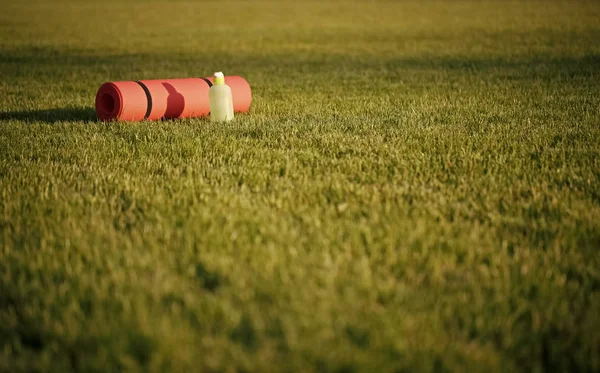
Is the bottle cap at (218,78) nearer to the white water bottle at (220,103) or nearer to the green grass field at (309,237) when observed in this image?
the white water bottle at (220,103)

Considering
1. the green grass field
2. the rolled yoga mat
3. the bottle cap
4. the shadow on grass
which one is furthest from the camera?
the shadow on grass

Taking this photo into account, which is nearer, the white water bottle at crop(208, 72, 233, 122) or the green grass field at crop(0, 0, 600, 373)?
the green grass field at crop(0, 0, 600, 373)

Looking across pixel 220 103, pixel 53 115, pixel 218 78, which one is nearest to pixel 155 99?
pixel 220 103

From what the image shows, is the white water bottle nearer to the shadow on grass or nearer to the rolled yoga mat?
the rolled yoga mat

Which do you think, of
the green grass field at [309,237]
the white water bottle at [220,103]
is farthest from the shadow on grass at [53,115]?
the white water bottle at [220,103]

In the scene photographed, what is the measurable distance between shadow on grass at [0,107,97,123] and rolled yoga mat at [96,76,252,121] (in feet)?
1.74

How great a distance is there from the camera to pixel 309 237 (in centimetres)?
335

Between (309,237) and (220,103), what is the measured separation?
13.4 feet

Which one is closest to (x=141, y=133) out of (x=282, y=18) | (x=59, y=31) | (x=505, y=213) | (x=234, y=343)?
(x=505, y=213)

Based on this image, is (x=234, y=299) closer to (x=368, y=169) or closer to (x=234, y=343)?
(x=234, y=343)

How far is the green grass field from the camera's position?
7.66 ft

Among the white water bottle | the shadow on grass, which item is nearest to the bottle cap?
the white water bottle

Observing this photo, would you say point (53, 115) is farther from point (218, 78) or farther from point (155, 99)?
point (218, 78)

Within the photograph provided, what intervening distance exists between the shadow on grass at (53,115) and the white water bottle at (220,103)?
158cm
